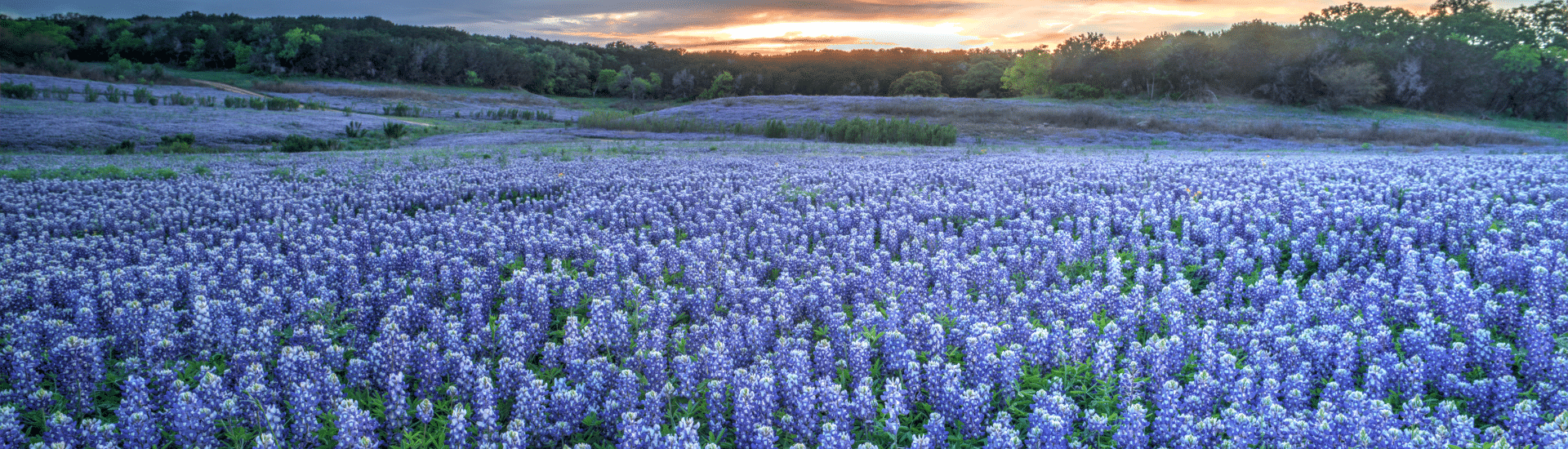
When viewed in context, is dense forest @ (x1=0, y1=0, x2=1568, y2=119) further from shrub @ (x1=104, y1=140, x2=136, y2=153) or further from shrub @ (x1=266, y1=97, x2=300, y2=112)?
shrub @ (x1=104, y1=140, x2=136, y2=153)

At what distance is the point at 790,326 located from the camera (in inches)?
196

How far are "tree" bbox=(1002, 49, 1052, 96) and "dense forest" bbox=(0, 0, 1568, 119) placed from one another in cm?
19

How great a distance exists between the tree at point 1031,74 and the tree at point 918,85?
474 inches

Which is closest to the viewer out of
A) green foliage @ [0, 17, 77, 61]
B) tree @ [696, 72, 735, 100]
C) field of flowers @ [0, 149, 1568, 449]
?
field of flowers @ [0, 149, 1568, 449]

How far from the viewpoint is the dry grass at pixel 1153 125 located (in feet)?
115

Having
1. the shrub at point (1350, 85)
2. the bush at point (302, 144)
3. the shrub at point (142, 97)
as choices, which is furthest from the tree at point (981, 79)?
the shrub at point (142, 97)

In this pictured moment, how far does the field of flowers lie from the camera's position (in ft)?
11.4

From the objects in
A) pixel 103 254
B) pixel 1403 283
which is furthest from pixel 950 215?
pixel 103 254

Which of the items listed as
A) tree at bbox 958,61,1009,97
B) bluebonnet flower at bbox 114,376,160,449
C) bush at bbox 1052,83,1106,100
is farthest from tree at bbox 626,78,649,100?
bluebonnet flower at bbox 114,376,160,449

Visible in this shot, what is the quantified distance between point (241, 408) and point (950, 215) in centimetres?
744

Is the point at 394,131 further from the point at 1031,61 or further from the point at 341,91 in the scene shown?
the point at 1031,61

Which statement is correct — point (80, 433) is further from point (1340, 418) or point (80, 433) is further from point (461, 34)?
point (461, 34)

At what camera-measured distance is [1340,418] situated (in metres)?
3.18

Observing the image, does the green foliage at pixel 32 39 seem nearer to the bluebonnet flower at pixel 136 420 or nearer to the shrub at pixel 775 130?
the shrub at pixel 775 130
